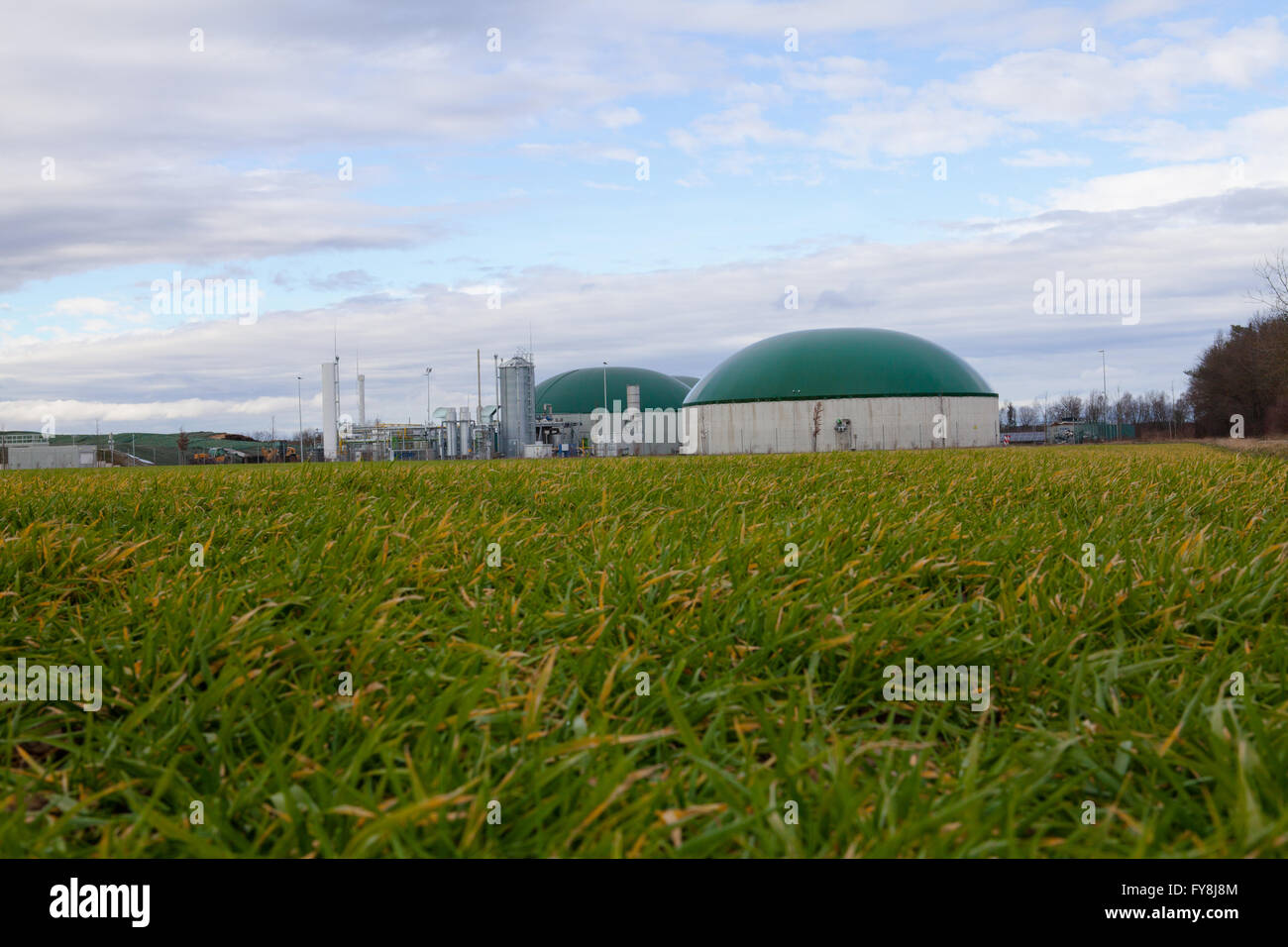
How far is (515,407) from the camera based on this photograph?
56.6 m

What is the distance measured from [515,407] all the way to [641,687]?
55177 mm

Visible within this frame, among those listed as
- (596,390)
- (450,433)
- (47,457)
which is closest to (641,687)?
(47,457)

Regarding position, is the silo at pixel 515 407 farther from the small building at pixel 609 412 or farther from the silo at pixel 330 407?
the silo at pixel 330 407

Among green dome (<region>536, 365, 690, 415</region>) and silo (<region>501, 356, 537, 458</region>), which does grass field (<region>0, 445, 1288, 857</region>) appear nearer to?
silo (<region>501, 356, 537, 458</region>)

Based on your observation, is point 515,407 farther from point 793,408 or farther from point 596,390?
point 596,390

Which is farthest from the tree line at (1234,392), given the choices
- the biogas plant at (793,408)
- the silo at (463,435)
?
the silo at (463,435)

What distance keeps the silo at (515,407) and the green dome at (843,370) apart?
11807mm

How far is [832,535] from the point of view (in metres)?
4.09

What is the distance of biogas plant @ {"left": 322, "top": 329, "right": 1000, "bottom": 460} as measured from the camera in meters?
51.7

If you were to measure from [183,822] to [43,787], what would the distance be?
0.57 meters

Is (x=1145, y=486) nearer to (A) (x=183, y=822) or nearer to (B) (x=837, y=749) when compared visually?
(B) (x=837, y=749)

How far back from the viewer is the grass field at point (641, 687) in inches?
67.5
